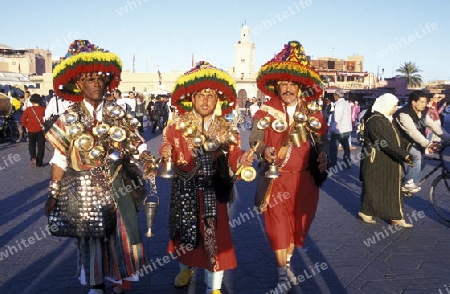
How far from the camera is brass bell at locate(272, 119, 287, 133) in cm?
393

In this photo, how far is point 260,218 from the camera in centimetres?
657

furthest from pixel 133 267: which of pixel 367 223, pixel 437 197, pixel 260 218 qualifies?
pixel 437 197

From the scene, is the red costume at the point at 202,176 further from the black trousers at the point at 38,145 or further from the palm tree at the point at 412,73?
the palm tree at the point at 412,73

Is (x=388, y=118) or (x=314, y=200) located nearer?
(x=314, y=200)

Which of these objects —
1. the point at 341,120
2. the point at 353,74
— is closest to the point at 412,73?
the point at 353,74

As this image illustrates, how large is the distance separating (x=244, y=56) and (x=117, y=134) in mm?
82345

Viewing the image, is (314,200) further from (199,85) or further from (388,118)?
(388,118)

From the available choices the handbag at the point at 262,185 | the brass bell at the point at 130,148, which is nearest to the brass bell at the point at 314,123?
the handbag at the point at 262,185

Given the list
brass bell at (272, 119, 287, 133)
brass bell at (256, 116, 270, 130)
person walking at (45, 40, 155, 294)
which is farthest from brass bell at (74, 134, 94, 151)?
brass bell at (272, 119, 287, 133)

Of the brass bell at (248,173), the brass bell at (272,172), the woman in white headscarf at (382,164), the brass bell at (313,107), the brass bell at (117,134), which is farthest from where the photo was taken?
the woman in white headscarf at (382,164)

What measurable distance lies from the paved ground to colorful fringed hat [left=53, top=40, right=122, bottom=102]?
6.48 ft

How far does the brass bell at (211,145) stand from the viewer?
3730 mm

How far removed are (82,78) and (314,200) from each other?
2478 millimetres

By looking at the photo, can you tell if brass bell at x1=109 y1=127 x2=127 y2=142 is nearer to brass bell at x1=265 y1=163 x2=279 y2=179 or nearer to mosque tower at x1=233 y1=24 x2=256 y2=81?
brass bell at x1=265 y1=163 x2=279 y2=179
